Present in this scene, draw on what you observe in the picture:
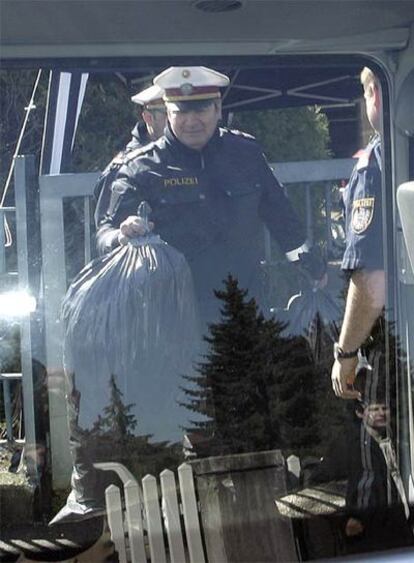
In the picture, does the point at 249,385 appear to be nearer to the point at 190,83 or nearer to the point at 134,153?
the point at 134,153

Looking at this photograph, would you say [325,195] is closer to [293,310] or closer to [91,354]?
[293,310]

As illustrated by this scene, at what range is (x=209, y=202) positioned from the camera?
84.2 inches

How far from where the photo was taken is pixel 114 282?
213cm

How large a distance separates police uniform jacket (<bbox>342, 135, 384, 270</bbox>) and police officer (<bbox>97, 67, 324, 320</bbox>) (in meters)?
0.16

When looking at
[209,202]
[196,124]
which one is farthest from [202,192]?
[196,124]

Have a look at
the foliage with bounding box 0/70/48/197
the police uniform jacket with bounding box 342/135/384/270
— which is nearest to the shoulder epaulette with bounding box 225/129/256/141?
the police uniform jacket with bounding box 342/135/384/270

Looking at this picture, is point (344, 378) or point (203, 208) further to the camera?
point (344, 378)

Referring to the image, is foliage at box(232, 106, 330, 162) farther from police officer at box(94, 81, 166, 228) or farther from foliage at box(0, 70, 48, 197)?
foliage at box(0, 70, 48, 197)

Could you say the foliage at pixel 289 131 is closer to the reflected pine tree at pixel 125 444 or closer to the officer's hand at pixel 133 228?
the officer's hand at pixel 133 228

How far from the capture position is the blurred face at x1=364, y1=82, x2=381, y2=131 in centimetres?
225

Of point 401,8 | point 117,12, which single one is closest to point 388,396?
point 401,8

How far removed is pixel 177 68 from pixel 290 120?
268mm

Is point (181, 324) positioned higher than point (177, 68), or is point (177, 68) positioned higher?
point (177, 68)

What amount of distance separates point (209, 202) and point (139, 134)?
21 centimetres
